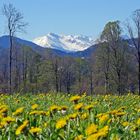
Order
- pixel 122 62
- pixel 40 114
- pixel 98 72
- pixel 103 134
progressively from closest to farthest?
pixel 103 134, pixel 40 114, pixel 122 62, pixel 98 72

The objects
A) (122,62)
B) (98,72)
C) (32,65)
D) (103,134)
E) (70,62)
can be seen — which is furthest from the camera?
(70,62)

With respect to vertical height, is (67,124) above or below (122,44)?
below

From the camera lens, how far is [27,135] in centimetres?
346

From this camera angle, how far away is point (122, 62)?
52.1 metres

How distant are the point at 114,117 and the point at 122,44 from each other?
2009 inches

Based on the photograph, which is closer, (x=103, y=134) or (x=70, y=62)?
(x=103, y=134)

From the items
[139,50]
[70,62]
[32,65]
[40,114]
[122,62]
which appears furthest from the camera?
[70,62]

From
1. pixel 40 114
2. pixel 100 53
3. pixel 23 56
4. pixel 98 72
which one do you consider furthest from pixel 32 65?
pixel 40 114

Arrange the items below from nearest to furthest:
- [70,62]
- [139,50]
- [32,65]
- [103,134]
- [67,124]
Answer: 1. [103,134]
2. [67,124]
3. [139,50]
4. [32,65]
5. [70,62]

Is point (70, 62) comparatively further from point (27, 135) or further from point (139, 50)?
point (27, 135)

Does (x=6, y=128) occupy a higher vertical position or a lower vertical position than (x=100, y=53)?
lower

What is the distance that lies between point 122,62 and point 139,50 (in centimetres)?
394

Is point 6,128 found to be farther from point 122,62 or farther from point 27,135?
point 122,62

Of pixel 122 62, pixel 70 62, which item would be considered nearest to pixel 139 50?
pixel 122 62
